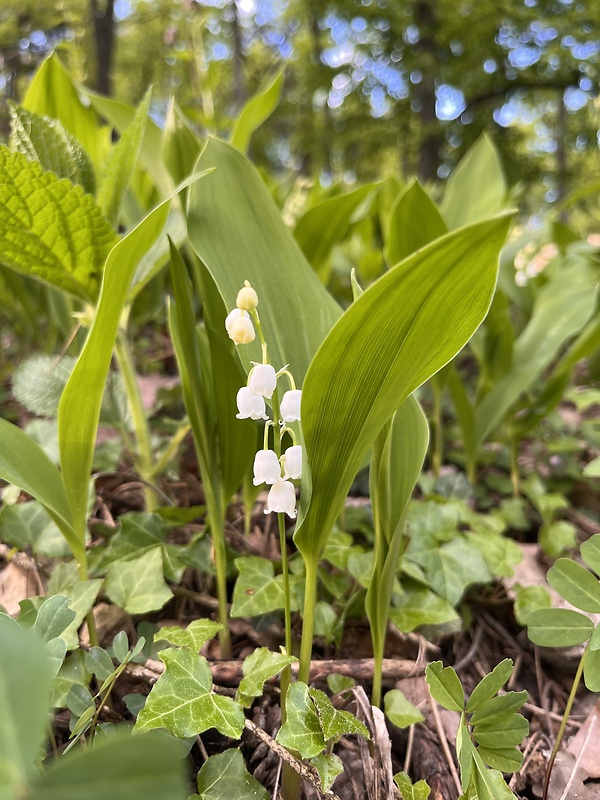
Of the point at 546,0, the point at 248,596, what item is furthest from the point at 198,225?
the point at 546,0

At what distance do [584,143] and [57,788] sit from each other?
730 cm

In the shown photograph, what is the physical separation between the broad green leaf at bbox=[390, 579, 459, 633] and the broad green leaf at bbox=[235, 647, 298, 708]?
0.24 m

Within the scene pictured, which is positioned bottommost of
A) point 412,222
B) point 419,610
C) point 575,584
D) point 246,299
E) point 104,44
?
point 419,610

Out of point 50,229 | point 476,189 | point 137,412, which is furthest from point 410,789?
point 476,189

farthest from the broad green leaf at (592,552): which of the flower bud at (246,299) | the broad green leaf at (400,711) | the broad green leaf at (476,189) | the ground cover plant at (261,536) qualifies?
the broad green leaf at (476,189)

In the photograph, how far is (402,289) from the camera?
428 mm

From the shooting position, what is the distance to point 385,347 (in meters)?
0.47

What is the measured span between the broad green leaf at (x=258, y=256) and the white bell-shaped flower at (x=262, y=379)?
0.14 meters

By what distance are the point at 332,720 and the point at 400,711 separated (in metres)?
0.15

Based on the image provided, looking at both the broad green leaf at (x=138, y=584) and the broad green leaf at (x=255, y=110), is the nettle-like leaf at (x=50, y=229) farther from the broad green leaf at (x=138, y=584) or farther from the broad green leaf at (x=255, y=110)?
the broad green leaf at (x=255, y=110)

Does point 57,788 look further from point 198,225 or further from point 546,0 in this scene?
point 546,0

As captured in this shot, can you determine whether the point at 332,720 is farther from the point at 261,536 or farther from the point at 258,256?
the point at 258,256

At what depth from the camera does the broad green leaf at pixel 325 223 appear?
3.76 feet

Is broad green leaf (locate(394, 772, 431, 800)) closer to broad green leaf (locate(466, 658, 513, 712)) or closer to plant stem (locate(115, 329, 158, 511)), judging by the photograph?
broad green leaf (locate(466, 658, 513, 712))
